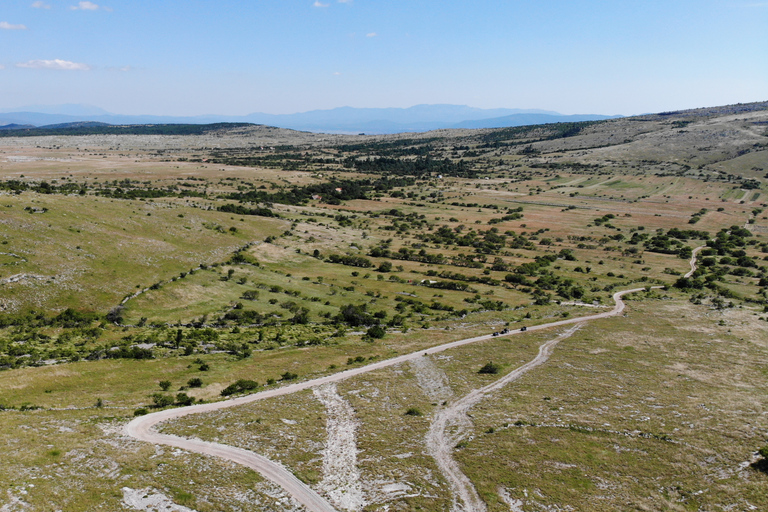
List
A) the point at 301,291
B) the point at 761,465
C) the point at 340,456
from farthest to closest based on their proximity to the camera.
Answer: the point at 301,291
the point at 340,456
the point at 761,465

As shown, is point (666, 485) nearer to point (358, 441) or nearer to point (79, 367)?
point (358, 441)

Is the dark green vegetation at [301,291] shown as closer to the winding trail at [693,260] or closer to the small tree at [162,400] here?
the small tree at [162,400]

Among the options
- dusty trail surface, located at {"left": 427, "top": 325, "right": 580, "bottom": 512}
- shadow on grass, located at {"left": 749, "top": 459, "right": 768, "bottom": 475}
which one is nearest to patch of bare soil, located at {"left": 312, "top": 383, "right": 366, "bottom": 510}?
dusty trail surface, located at {"left": 427, "top": 325, "right": 580, "bottom": 512}

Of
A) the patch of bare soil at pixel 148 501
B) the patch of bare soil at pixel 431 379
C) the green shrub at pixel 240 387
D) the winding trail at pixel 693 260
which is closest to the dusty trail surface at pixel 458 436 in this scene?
the patch of bare soil at pixel 431 379

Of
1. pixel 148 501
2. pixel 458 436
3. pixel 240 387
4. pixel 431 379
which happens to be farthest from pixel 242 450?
pixel 431 379

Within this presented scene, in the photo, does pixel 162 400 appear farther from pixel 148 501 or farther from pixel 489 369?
pixel 489 369

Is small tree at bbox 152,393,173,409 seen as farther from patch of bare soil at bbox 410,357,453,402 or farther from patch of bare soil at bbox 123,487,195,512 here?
patch of bare soil at bbox 410,357,453,402

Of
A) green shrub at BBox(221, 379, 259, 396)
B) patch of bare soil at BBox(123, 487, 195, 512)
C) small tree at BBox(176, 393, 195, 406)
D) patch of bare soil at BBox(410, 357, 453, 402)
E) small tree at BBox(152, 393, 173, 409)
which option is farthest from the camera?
patch of bare soil at BBox(410, 357, 453, 402)

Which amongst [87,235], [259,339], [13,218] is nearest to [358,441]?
[259,339]
